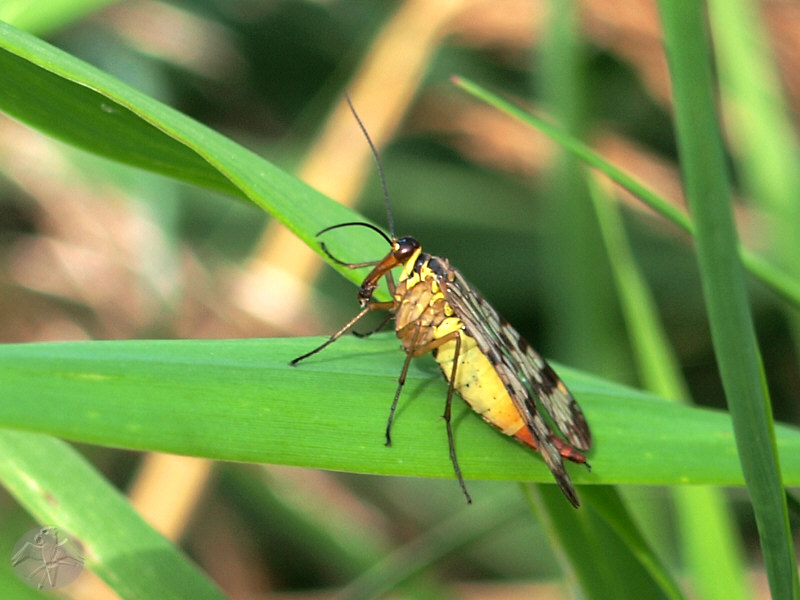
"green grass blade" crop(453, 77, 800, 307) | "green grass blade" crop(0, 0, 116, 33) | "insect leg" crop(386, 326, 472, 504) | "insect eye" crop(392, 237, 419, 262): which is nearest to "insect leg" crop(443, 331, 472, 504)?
"insect leg" crop(386, 326, 472, 504)

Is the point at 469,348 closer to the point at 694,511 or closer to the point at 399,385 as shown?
the point at 399,385

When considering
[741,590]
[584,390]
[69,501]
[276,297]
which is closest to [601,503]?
[584,390]

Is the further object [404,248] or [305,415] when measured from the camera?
[404,248]

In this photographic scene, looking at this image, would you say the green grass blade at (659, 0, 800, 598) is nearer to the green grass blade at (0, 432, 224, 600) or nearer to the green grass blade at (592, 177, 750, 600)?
the green grass blade at (0, 432, 224, 600)

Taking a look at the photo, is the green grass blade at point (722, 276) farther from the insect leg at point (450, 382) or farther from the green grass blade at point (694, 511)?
the green grass blade at point (694, 511)

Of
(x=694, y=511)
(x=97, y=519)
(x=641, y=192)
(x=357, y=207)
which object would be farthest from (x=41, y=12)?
(x=357, y=207)

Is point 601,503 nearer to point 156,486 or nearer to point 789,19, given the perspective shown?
point 156,486
